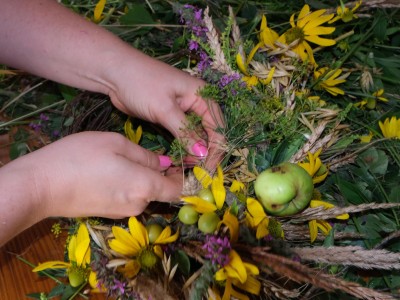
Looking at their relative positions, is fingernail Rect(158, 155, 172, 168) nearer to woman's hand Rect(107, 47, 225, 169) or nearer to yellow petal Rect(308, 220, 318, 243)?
woman's hand Rect(107, 47, 225, 169)

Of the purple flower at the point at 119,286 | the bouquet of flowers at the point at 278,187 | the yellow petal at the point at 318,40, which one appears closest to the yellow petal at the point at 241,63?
A: the bouquet of flowers at the point at 278,187

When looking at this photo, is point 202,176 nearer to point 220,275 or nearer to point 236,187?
point 236,187

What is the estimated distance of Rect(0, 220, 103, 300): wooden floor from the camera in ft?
2.10

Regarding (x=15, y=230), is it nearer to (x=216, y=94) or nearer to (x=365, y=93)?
(x=216, y=94)

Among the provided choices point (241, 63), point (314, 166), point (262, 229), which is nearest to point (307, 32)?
point (241, 63)

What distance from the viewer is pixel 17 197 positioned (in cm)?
52

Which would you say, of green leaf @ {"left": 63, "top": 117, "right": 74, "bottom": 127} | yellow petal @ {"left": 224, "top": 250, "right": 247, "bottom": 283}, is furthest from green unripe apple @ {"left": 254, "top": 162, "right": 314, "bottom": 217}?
green leaf @ {"left": 63, "top": 117, "right": 74, "bottom": 127}

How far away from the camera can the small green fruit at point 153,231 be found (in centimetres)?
56

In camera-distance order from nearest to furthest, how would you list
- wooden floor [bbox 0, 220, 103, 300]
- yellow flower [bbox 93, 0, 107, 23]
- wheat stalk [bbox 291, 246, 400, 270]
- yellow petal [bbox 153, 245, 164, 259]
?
1. wheat stalk [bbox 291, 246, 400, 270]
2. yellow petal [bbox 153, 245, 164, 259]
3. wooden floor [bbox 0, 220, 103, 300]
4. yellow flower [bbox 93, 0, 107, 23]

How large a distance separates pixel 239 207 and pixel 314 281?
0.19 m

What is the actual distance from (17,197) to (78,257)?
0.10 m

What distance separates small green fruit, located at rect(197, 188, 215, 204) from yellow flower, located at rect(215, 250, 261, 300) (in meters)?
0.09

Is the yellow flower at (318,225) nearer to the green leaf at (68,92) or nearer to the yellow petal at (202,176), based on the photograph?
the yellow petal at (202,176)

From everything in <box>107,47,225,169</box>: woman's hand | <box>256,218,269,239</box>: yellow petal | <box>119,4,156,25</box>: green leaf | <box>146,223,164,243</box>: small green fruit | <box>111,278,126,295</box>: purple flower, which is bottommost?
<box>111,278,126,295</box>: purple flower
